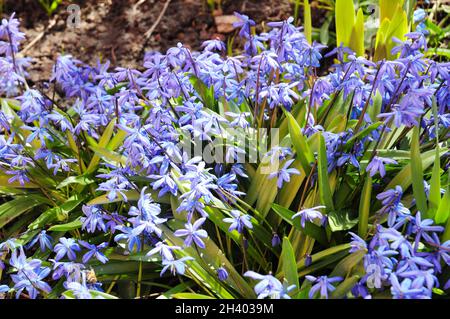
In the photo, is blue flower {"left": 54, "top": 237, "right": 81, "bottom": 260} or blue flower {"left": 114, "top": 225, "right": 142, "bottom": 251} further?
blue flower {"left": 54, "top": 237, "right": 81, "bottom": 260}

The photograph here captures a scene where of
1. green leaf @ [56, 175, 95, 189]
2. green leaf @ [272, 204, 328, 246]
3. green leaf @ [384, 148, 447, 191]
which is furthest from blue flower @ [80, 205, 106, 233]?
green leaf @ [384, 148, 447, 191]

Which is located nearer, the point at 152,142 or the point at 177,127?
the point at 152,142

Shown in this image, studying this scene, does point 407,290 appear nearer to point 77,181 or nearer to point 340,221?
point 340,221

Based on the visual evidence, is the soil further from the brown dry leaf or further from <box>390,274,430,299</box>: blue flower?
<box>390,274,430,299</box>: blue flower

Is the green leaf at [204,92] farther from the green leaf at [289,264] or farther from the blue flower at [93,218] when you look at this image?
the green leaf at [289,264]

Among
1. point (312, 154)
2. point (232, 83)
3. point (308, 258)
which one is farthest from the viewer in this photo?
point (232, 83)

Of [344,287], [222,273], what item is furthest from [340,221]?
[222,273]

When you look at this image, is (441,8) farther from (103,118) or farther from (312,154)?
(103,118)
